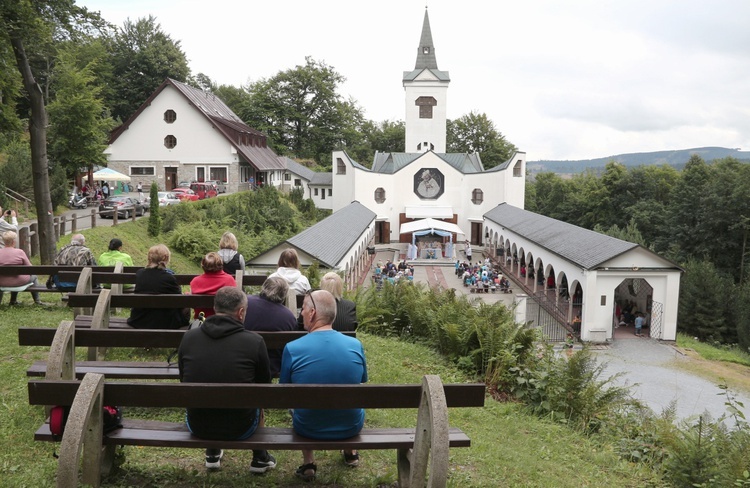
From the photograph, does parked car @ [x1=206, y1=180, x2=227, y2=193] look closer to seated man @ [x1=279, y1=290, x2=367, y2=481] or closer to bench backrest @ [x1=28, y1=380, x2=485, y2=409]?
seated man @ [x1=279, y1=290, x2=367, y2=481]

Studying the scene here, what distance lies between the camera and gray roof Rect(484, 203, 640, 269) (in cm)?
2477

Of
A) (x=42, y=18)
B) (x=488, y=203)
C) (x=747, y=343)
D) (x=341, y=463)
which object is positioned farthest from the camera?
(x=488, y=203)

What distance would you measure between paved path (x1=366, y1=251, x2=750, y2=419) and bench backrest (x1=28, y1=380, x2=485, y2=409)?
8.23 metres

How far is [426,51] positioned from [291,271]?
56280 millimetres

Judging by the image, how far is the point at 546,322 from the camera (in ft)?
89.8

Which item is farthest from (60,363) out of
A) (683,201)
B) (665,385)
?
(683,201)

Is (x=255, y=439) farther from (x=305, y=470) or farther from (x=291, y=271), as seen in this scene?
(x=291, y=271)

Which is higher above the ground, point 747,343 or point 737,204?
Answer: point 737,204

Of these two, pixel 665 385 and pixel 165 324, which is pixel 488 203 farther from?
pixel 165 324

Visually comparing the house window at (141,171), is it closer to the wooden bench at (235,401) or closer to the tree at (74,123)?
the tree at (74,123)

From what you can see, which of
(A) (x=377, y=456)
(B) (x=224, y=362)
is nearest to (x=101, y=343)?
(B) (x=224, y=362)

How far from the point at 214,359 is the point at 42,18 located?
459 inches

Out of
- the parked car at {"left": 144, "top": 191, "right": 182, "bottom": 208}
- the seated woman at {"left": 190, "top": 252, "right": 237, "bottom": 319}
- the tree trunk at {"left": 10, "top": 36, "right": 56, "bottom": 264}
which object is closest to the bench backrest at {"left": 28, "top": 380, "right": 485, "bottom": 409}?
the seated woman at {"left": 190, "top": 252, "right": 237, "bottom": 319}

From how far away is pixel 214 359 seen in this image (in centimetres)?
408
